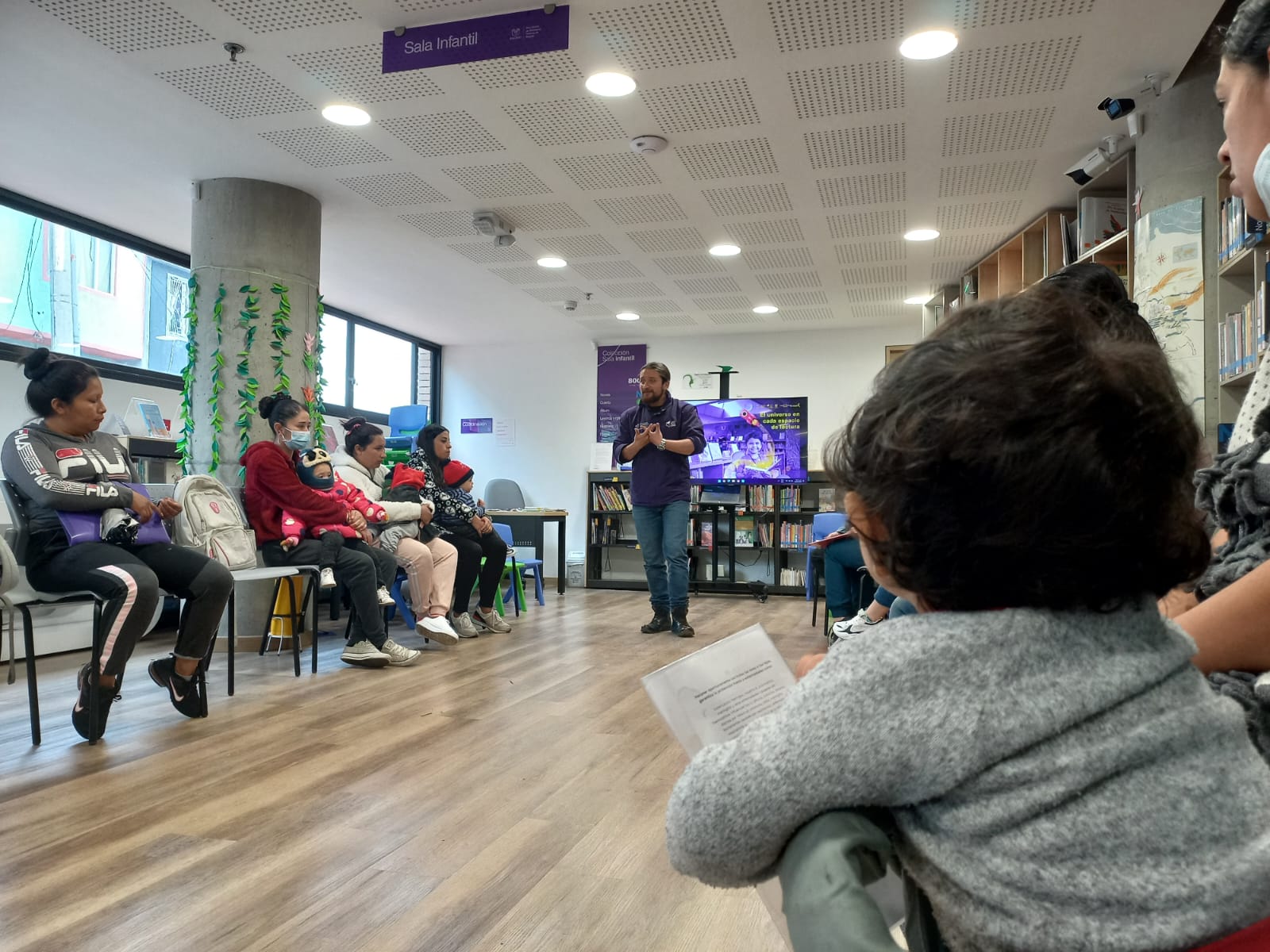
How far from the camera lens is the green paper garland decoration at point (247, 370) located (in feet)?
14.4

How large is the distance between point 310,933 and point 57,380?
208 cm

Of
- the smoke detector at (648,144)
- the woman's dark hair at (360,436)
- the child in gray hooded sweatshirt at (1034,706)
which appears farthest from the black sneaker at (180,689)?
the smoke detector at (648,144)

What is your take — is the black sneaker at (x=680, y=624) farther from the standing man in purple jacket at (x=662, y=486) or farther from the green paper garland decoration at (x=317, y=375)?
the green paper garland decoration at (x=317, y=375)

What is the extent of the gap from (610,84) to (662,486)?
2.12 meters

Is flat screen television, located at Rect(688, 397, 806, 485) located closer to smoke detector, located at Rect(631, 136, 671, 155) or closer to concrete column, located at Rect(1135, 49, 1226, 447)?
smoke detector, located at Rect(631, 136, 671, 155)

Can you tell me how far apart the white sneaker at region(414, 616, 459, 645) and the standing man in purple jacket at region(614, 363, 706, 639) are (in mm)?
1133

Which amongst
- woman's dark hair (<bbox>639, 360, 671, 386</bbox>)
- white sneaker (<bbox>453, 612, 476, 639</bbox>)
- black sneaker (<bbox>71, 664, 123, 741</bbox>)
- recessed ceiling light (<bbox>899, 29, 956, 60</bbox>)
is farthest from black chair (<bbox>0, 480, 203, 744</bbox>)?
recessed ceiling light (<bbox>899, 29, 956, 60</bbox>)

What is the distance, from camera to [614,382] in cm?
860

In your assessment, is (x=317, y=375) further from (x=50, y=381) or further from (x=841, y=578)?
(x=841, y=578)

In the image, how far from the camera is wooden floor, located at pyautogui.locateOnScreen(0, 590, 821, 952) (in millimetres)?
1376

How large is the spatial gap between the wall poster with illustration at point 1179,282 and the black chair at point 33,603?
3895mm

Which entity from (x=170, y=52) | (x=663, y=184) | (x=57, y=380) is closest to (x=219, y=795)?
(x=57, y=380)

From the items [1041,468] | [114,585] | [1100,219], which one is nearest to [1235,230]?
[1100,219]

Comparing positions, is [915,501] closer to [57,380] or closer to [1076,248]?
[57,380]
